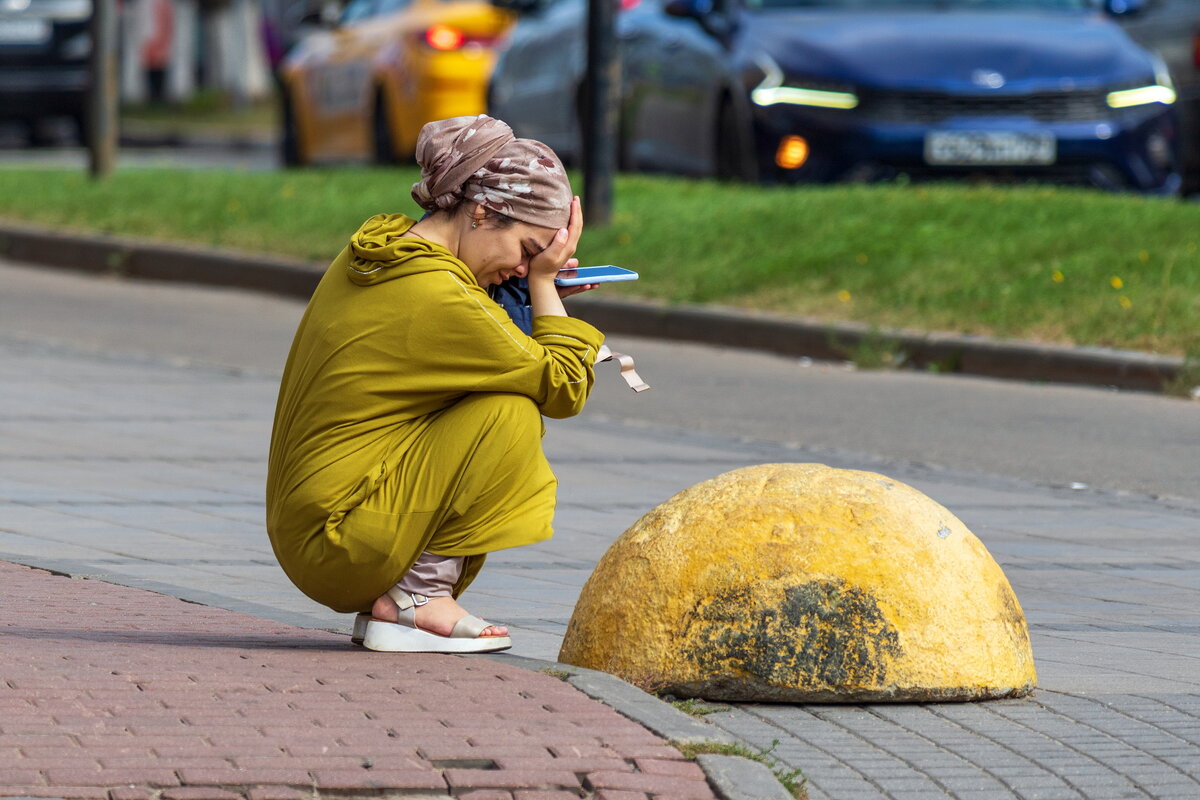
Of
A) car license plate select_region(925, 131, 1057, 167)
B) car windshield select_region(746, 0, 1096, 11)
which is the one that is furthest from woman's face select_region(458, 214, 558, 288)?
car windshield select_region(746, 0, 1096, 11)

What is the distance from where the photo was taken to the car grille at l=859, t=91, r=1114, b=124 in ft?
41.9

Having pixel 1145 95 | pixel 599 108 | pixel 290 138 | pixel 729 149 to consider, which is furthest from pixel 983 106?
pixel 290 138

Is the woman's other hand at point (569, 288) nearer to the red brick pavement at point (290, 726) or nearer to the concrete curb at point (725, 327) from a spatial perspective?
the red brick pavement at point (290, 726)

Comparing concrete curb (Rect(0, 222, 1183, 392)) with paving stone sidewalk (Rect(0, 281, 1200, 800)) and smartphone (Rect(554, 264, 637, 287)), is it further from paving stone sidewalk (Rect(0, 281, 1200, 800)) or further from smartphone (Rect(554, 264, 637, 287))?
smartphone (Rect(554, 264, 637, 287))

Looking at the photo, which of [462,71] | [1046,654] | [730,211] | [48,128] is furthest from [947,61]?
[48,128]

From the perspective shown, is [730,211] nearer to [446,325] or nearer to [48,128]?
[446,325]

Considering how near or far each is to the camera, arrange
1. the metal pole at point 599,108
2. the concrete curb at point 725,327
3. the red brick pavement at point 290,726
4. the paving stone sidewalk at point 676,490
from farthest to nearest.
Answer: the metal pole at point 599,108
the concrete curb at point 725,327
the paving stone sidewalk at point 676,490
the red brick pavement at point 290,726

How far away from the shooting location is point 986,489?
24.1ft

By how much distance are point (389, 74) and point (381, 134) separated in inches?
32.9

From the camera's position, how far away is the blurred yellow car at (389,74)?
16062 mm

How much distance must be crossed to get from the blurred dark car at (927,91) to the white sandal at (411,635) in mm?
8610

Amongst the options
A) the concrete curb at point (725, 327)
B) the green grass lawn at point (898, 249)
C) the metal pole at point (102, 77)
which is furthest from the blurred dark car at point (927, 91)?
the metal pole at point (102, 77)

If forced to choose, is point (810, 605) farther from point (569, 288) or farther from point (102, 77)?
point (102, 77)

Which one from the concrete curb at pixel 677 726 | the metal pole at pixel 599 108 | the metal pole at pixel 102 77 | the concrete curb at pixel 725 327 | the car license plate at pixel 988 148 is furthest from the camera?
the metal pole at pixel 102 77
